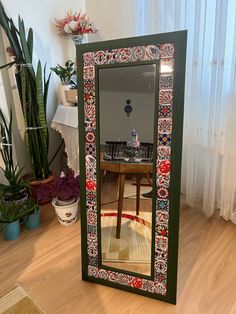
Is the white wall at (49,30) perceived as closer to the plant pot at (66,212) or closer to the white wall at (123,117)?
the plant pot at (66,212)

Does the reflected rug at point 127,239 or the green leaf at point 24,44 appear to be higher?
the green leaf at point 24,44

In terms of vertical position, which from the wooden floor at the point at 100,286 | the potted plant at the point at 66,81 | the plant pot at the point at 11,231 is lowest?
the wooden floor at the point at 100,286

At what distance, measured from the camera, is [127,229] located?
1.18 meters

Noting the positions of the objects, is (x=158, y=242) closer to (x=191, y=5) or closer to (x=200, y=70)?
(x=200, y=70)

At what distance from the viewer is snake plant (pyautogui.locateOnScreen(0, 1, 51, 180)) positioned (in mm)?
1729

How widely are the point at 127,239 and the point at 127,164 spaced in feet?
1.30

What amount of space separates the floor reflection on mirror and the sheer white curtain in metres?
0.82

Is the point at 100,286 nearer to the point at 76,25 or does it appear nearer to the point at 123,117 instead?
the point at 123,117

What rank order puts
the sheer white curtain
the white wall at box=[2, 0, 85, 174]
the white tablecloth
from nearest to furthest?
the sheer white curtain
the white tablecloth
the white wall at box=[2, 0, 85, 174]

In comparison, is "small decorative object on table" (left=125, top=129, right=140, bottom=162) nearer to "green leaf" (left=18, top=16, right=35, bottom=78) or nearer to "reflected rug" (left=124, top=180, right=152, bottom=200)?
"reflected rug" (left=124, top=180, right=152, bottom=200)

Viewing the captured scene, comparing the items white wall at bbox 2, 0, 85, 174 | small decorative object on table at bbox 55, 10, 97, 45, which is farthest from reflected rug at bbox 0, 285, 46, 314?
small decorative object on table at bbox 55, 10, 97, 45

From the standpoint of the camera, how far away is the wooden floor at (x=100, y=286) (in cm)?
111

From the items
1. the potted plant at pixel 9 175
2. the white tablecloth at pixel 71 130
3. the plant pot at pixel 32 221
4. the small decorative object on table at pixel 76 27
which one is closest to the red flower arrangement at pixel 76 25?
the small decorative object on table at pixel 76 27

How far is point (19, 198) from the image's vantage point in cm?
177
